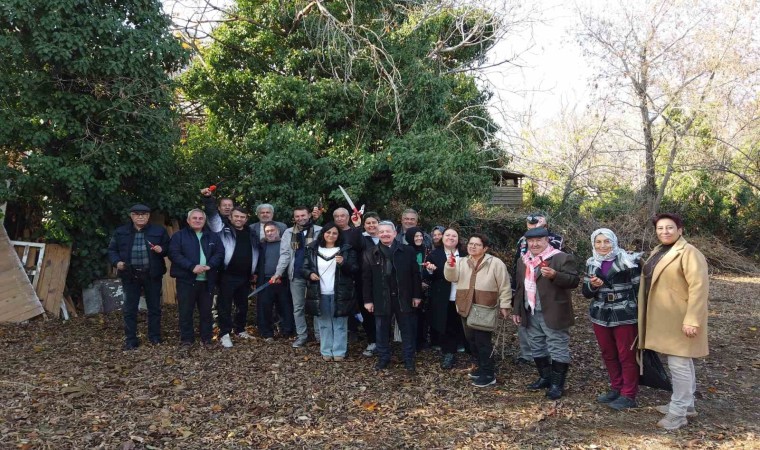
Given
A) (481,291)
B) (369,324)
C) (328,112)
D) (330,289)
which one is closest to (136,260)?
(330,289)

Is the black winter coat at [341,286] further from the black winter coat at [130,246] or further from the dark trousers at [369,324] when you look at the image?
the black winter coat at [130,246]

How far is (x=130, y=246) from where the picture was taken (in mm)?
6238

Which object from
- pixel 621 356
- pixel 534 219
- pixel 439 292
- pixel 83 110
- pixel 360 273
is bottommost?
pixel 621 356

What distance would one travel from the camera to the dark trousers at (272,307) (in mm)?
6730

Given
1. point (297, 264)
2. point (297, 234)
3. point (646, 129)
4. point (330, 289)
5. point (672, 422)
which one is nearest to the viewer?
point (672, 422)

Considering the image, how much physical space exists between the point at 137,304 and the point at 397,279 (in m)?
3.13

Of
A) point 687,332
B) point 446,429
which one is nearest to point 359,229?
point 446,429

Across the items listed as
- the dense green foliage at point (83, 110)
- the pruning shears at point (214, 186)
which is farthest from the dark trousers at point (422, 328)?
the dense green foliage at point (83, 110)

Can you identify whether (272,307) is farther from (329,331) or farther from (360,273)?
(360,273)

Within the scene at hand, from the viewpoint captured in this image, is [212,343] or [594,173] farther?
[594,173]

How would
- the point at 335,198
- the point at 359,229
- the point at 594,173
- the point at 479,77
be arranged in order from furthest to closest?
the point at 594,173
the point at 479,77
the point at 335,198
the point at 359,229

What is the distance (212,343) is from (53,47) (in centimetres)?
413

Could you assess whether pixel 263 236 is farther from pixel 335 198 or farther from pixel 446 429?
pixel 446 429

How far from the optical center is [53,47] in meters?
6.61
